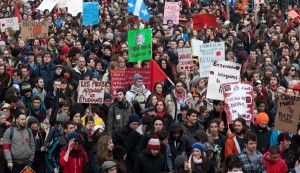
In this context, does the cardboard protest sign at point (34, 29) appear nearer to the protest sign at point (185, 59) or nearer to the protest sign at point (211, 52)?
the protest sign at point (185, 59)

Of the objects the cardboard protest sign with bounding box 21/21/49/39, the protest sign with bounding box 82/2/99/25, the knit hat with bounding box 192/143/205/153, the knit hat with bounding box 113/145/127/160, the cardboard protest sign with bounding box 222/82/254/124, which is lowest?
the knit hat with bounding box 113/145/127/160

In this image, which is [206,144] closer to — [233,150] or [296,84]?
[233,150]

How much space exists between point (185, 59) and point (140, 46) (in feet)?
2.89

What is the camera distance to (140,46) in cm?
2023

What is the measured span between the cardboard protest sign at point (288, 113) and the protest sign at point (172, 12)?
593 inches

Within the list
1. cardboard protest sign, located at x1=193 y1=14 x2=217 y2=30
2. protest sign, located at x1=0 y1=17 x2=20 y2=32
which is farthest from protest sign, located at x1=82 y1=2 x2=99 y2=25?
cardboard protest sign, located at x1=193 y1=14 x2=217 y2=30

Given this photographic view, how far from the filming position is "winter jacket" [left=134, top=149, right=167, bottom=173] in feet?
43.0

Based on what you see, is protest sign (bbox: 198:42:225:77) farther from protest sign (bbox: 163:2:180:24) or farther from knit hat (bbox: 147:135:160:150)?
protest sign (bbox: 163:2:180:24)

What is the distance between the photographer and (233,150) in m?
13.7

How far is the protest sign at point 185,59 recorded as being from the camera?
20094mm

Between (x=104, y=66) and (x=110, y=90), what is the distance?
9.63ft

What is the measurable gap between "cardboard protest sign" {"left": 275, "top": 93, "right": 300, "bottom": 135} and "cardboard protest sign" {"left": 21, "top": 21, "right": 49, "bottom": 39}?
1164 centimetres

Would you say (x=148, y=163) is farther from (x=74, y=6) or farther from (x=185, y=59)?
(x=74, y=6)

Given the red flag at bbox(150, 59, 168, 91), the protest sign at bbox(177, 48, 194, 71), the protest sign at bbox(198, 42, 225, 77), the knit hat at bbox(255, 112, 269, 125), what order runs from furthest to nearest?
the protest sign at bbox(177, 48, 194, 71) < the protest sign at bbox(198, 42, 225, 77) < the red flag at bbox(150, 59, 168, 91) < the knit hat at bbox(255, 112, 269, 125)
